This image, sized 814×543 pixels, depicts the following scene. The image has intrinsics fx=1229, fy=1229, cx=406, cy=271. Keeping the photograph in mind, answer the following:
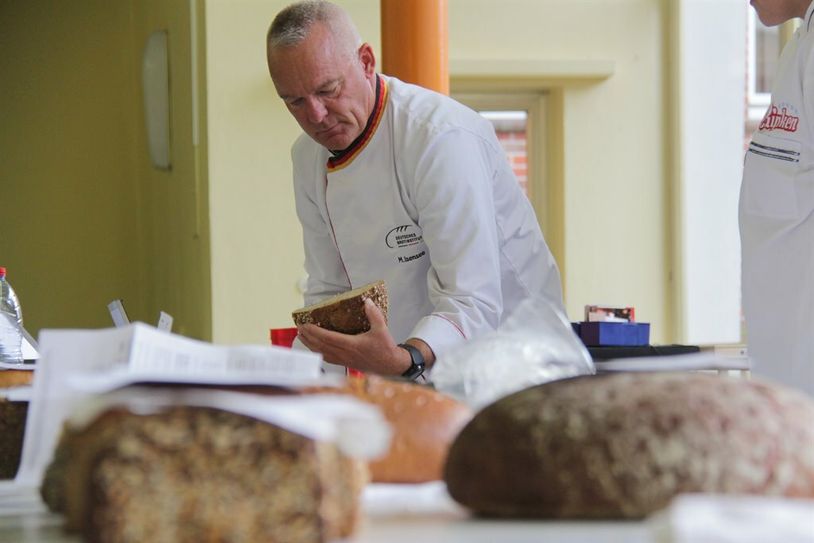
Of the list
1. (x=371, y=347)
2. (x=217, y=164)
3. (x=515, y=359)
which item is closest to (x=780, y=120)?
(x=371, y=347)

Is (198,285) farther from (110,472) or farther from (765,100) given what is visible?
(110,472)

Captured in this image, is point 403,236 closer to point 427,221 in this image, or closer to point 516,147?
point 427,221

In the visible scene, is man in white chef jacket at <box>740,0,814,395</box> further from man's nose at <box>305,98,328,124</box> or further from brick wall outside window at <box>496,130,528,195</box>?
brick wall outside window at <box>496,130,528,195</box>

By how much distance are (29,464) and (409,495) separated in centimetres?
27

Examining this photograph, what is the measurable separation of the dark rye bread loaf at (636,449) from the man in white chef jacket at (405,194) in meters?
1.32

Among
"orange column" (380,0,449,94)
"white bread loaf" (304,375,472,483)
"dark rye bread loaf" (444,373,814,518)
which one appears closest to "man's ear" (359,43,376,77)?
"orange column" (380,0,449,94)

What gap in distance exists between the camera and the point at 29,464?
2.74 feet

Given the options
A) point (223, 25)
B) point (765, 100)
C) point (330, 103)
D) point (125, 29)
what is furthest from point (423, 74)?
point (125, 29)

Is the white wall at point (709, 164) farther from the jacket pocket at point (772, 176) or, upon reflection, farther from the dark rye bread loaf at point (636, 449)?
the dark rye bread loaf at point (636, 449)

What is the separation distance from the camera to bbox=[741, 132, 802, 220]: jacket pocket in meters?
2.49

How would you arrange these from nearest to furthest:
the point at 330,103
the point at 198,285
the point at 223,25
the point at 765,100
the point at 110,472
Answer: the point at 110,472
the point at 330,103
the point at 223,25
the point at 198,285
the point at 765,100

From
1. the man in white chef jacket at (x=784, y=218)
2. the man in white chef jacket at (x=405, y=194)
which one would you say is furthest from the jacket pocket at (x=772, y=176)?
the man in white chef jacket at (x=405, y=194)

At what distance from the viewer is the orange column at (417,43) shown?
10.7ft

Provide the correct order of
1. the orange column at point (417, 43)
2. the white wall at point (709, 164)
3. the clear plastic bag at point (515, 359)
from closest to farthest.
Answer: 1. the clear plastic bag at point (515, 359)
2. the orange column at point (417, 43)
3. the white wall at point (709, 164)
